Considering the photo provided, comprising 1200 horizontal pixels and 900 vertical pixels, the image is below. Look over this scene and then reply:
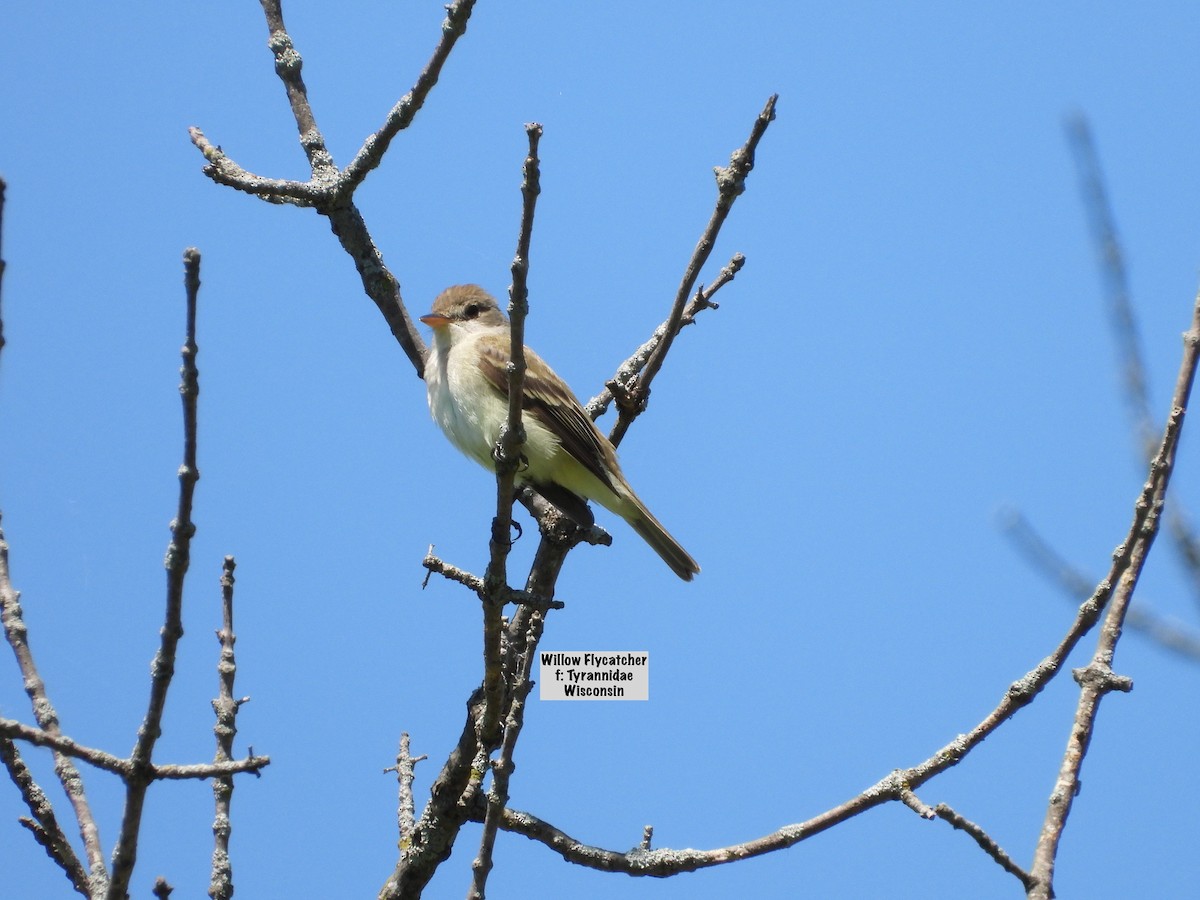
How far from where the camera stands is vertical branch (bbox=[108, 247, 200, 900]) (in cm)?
213

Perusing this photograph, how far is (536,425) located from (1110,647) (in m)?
3.14

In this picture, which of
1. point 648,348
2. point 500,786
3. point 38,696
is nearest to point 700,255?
point 648,348

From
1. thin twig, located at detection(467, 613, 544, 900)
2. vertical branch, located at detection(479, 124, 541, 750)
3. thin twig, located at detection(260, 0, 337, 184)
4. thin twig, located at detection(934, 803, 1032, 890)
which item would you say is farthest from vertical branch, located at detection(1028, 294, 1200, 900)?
thin twig, located at detection(260, 0, 337, 184)

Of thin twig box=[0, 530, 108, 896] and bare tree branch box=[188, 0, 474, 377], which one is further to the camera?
bare tree branch box=[188, 0, 474, 377]

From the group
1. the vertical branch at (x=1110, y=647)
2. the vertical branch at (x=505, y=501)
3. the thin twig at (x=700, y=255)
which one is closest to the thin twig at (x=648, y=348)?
the thin twig at (x=700, y=255)

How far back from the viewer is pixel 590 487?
19.2 feet

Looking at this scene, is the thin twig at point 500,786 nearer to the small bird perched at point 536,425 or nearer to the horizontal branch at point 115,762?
the horizontal branch at point 115,762

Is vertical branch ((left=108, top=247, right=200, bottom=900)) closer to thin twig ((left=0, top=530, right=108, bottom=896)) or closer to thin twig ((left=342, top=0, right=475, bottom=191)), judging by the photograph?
thin twig ((left=0, top=530, right=108, bottom=896))

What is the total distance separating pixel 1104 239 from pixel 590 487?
340cm

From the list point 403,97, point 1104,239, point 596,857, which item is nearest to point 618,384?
point 403,97

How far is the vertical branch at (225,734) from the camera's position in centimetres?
347

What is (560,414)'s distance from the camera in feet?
18.7

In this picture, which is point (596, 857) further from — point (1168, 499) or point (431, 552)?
point (1168, 499)

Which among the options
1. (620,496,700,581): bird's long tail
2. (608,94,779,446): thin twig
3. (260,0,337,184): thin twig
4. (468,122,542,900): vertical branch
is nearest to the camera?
(468,122,542,900): vertical branch
